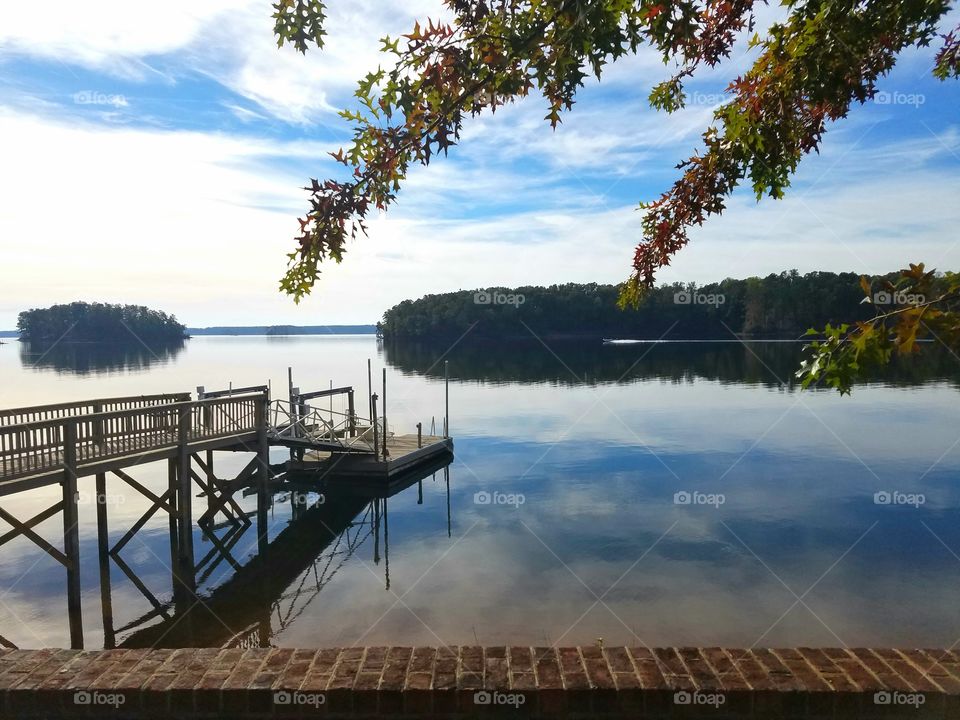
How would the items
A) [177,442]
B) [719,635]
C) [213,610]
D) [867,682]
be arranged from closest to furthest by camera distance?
[867,682] < [719,635] < [213,610] < [177,442]

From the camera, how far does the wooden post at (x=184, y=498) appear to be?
17.3m

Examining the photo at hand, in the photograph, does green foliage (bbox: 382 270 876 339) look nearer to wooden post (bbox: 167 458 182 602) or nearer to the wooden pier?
the wooden pier

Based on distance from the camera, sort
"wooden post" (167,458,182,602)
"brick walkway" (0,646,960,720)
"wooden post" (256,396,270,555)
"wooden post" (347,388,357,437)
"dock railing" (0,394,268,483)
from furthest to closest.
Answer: "wooden post" (347,388,357,437) → "wooden post" (256,396,270,555) → "wooden post" (167,458,182,602) → "dock railing" (0,394,268,483) → "brick walkway" (0,646,960,720)

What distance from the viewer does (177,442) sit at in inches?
685

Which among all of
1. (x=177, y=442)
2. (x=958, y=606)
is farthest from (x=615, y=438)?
(x=177, y=442)

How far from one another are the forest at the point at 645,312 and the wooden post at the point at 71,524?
122 m

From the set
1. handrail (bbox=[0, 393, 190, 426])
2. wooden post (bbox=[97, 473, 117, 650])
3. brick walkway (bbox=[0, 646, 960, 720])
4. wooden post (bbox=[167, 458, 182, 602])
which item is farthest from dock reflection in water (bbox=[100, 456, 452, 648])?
brick walkway (bbox=[0, 646, 960, 720])

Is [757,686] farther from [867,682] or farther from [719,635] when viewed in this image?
[719,635]

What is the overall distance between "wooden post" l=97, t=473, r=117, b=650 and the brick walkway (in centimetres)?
1240

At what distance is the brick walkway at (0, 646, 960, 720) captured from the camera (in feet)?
11.3

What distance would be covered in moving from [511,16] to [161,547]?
19.6 m

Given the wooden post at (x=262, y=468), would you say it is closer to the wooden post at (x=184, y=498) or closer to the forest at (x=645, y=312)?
the wooden post at (x=184, y=498)

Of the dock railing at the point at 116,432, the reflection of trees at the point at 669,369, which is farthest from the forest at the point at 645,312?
the dock railing at the point at 116,432

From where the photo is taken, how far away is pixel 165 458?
18.0 m
